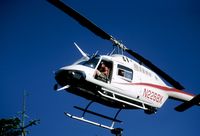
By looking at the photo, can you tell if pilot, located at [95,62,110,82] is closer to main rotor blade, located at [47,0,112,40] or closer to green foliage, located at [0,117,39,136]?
main rotor blade, located at [47,0,112,40]

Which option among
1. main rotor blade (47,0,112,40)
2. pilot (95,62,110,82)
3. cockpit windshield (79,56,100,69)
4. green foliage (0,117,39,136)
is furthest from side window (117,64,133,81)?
green foliage (0,117,39,136)

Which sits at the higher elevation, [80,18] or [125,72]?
[80,18]

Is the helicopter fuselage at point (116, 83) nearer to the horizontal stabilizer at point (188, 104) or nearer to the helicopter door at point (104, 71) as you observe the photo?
the helicopter door at point (104, 71)

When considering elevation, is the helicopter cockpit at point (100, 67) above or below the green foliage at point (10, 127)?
above

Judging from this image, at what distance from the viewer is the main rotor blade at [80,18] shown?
15453 millimetres

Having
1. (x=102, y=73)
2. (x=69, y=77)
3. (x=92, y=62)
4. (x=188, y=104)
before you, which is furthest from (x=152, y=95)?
(x=69, y=77)

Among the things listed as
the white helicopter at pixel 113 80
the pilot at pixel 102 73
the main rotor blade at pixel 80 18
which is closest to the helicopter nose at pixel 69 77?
the white helicopter at pixel 113 80

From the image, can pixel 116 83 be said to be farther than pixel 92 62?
Yes

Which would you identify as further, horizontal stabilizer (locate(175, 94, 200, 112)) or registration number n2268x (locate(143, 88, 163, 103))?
horizontal stabilizer (locate(175, 94, 200, 112))

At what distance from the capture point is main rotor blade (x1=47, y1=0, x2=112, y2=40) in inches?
608

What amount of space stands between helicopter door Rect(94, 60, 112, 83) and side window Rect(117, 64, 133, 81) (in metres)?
0.48

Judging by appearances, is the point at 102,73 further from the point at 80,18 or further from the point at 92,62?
the point at 80,18

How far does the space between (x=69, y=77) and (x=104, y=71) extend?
2.09 m

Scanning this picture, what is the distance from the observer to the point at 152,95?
18.7 m
